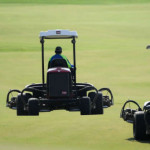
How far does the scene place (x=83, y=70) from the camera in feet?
125

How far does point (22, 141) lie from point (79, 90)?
12.7ft

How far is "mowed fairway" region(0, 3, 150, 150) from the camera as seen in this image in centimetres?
1823

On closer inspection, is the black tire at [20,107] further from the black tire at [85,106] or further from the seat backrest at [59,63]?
the black tire at [85,106]

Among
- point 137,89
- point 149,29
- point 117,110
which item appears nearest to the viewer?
point 117,110

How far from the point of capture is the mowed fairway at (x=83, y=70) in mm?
18234

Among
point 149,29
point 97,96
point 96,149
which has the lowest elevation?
point 96,149

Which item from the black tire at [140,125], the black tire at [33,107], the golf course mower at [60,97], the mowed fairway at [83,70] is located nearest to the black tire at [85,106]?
the golf course mower at [60,97]

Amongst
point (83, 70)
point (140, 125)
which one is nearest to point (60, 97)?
point (140, 125)

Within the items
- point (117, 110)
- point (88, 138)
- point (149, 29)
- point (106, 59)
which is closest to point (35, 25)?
point (149, 29)

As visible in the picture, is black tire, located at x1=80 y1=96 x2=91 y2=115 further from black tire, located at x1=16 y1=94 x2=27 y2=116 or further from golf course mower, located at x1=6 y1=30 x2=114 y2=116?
black tire, located at x1=16 y1=94 x2=27 y2=116

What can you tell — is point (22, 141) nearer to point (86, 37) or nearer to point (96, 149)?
point (96, 149)

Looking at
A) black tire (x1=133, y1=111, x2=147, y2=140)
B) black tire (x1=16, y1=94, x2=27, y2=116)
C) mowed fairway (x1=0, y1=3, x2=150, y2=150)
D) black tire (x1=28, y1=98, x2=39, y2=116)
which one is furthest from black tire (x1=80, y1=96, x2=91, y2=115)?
black tire (x1=133, y1=111, x2=147, y2=140)

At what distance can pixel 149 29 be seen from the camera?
69.6 metres

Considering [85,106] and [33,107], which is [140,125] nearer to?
[85,106]
